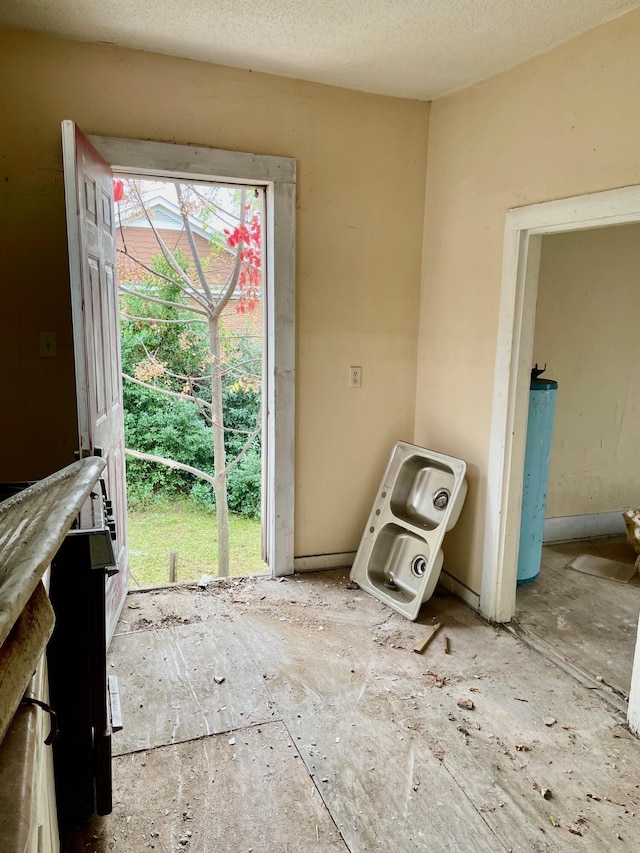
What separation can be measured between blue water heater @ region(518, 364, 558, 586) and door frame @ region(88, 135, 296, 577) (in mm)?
1261

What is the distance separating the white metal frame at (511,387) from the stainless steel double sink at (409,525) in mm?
221

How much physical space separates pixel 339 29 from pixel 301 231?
0.91 m

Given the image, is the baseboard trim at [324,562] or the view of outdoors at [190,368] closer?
the baseboard trim at [324,562]

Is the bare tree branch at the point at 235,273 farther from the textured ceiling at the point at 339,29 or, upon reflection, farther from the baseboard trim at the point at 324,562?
the baseboard trim at the point at 324,562

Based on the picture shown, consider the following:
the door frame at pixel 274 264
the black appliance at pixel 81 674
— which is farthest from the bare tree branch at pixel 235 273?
the black appliance at pixel 81 674

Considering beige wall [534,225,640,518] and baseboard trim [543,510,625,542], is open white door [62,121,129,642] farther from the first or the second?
baseboard trim [543,510,625,542]

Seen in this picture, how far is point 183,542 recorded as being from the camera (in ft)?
20.0

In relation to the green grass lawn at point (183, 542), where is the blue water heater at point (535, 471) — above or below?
above

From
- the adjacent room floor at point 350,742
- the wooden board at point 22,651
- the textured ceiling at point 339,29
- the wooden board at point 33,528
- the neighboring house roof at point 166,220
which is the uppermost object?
the textured ceiling at point 339,29

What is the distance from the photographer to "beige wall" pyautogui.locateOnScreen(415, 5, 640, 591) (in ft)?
6.86

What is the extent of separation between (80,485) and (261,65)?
2.33m

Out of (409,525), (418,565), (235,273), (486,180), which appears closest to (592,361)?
(486,180)

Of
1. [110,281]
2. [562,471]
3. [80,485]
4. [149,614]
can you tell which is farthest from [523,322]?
[149,614]

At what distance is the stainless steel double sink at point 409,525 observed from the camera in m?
2.88
